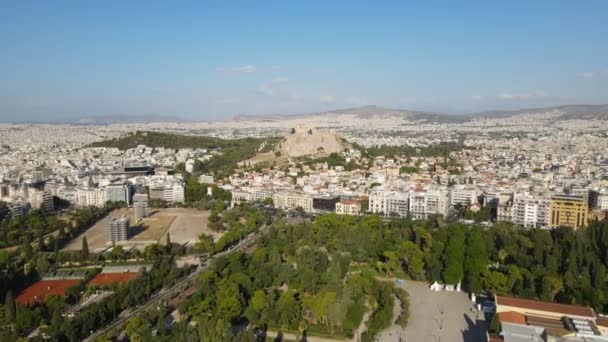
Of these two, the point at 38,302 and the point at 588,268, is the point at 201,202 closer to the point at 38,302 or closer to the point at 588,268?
the point at 38,302

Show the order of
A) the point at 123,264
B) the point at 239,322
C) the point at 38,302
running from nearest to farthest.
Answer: the point at 239,322, the point at 38,302, the point at 123,264

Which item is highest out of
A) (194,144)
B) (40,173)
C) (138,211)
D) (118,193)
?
(194,144)

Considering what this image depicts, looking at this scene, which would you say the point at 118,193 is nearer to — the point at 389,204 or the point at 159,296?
the point at 389,204

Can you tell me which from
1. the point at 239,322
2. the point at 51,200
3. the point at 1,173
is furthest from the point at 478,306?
the point at 1,173

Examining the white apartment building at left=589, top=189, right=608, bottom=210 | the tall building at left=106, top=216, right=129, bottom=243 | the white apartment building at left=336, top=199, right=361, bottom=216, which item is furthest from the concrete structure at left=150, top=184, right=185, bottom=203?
the white apartment building at left=589, top=189, right=608, bottom=210

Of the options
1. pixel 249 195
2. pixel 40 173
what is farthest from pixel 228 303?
pixel 40 173
